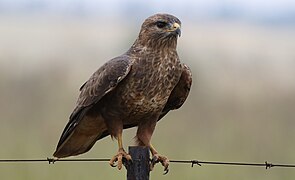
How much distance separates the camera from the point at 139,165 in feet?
19.7

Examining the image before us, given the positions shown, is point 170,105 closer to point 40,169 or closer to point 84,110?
point 84,110

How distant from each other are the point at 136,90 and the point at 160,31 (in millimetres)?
431

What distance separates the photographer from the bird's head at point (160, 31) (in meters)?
6.93

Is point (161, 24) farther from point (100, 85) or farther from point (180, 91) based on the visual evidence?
point (100, 85)

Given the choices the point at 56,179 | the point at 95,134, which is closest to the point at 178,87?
Answer: the point at 95,134

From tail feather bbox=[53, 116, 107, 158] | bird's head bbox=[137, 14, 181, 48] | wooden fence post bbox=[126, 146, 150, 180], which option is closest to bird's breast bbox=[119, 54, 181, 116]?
bird's head bbox=[137, 14, 181, 48]

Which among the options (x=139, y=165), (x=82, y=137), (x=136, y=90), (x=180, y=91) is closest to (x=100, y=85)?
(x=136, y=90)

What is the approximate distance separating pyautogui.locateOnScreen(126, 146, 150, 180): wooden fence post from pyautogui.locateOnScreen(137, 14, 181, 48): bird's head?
1.10m

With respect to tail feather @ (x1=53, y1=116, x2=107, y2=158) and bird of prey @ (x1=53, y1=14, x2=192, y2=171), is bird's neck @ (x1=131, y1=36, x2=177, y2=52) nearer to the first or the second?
bird of prey @ (x1=53, y1=14, x2=192, y2=171)

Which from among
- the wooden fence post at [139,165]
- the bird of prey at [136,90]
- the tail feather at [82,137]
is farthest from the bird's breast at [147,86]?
the wooden fence post at [139,165]

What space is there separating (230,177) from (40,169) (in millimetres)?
1396

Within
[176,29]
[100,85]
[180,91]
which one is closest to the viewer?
[100,85]

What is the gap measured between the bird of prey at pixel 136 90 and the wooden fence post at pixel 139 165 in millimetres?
572

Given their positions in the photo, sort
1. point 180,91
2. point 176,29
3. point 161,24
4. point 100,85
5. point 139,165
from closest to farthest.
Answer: point 139,165
point 100,85
point 176,29
point 161,24
point 180,91
